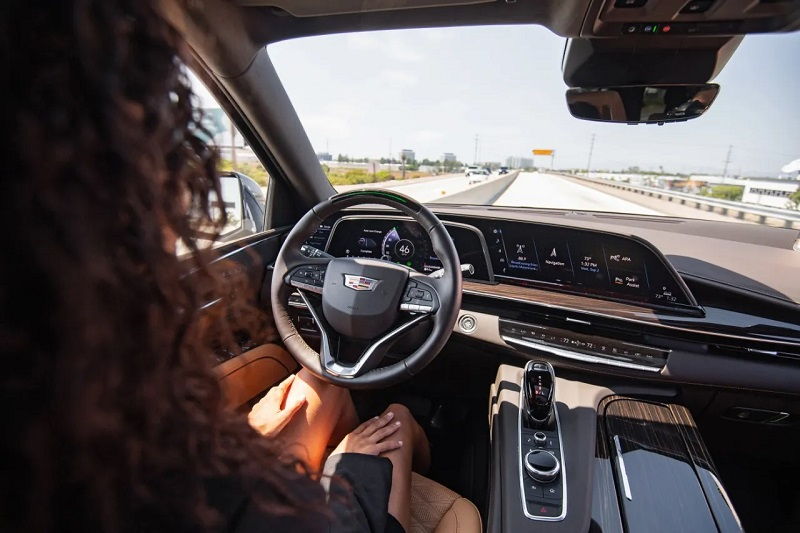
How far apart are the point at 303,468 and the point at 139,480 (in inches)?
13.7

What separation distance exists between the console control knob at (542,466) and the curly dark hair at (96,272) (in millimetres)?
1308

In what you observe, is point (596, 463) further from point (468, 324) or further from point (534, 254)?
point (534, 254)

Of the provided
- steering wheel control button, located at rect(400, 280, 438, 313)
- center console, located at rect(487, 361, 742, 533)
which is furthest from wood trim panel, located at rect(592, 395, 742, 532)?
steering wheel control button, located at rect(400, 280, 438, 313)

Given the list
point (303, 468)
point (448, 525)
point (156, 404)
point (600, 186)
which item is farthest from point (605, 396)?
point (600, 186)

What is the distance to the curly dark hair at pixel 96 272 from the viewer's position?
0.55 metres

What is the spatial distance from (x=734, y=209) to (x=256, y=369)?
372cm

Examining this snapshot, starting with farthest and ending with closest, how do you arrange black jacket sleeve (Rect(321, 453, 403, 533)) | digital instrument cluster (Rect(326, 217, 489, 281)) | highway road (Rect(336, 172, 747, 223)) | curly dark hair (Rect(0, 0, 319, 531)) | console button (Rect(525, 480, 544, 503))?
highway road (Rect(336, 172, 747, 223))
digital instrument cluster (Rect(326, 217, 489, 281))
console button (Rect(525, 480, 544, 503))
black jacket sleeve (Rect(321, 453, 403, 533))
curly dark hair (Rect(0, 0, 319, 531))

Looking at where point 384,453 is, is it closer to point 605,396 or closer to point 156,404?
point 605,396

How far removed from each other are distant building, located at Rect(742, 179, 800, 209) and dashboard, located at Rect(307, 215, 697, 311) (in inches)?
41.6

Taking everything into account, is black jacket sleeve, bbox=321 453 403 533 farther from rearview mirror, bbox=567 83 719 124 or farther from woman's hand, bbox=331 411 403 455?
rearview mirror, bbox=567 83 719 124

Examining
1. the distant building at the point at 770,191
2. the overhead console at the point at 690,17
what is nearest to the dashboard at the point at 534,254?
the overhead console at the point at 690,17

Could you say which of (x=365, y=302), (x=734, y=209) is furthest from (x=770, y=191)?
(x=365, y=302)

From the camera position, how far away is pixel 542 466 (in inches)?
67.6

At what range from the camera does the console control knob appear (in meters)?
1.69
